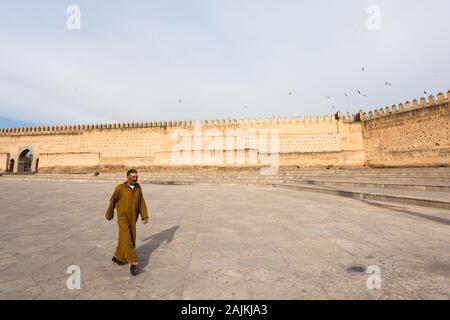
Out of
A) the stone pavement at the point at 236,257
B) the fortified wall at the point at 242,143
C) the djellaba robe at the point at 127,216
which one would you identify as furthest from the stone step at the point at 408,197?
the fortified wall at the point at 242,143

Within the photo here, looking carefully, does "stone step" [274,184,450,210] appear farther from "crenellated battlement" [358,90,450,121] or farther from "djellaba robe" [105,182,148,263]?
"crenellated battlement" [358,90,450,121]

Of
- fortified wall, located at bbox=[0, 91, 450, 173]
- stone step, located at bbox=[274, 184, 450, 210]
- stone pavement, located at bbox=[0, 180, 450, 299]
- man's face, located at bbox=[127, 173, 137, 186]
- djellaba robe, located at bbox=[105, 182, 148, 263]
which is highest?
fortified wall, located at bbox=[0, 91, 450, 173]

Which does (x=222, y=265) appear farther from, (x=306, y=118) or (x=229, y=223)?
(x=306, y=118)

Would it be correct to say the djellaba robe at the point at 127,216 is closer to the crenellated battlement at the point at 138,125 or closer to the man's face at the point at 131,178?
the man's face at the point at 131,178

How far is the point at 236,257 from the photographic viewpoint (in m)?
2.61

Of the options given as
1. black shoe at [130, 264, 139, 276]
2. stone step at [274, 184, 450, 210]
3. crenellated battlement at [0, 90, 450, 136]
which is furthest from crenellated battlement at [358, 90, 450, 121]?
black shoe at [130, 264, 139, 276]

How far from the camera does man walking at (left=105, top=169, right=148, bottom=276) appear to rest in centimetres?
233

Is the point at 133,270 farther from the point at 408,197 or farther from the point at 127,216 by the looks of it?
the point at 408,197

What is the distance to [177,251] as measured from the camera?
2.85 m

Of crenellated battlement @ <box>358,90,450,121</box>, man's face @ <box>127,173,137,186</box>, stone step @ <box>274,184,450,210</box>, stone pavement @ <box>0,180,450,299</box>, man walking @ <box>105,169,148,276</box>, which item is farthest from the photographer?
crenellated battlement @ <box>358,90,450,121</box>

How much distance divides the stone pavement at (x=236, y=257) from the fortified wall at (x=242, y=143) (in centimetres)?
1694

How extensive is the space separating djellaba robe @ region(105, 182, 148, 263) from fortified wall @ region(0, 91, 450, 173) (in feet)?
67.6

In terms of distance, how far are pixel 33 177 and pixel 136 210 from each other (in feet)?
76.5
